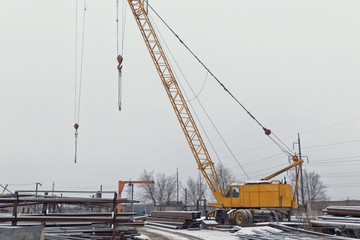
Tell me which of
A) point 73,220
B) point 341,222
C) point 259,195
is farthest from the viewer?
point 259,195

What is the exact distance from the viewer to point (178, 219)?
25.7m

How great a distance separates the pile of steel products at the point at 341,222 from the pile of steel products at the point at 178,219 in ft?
29.8

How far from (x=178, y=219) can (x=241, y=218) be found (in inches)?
180

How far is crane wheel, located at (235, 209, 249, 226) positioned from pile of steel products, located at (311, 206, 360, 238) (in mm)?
6370

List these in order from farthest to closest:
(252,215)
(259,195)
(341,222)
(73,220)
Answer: (259,195)
(252,215)
(341,222)
(73,220)

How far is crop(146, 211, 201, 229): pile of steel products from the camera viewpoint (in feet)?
81.3

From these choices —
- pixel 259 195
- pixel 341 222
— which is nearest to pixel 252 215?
pixel 259 195

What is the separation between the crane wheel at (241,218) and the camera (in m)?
24.5

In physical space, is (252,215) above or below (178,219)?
above

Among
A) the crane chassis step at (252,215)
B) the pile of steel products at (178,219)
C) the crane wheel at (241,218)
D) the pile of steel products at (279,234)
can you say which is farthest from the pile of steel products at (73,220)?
the crane chassis step at (252,215)

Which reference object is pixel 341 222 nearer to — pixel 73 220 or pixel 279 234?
pixel 279 234

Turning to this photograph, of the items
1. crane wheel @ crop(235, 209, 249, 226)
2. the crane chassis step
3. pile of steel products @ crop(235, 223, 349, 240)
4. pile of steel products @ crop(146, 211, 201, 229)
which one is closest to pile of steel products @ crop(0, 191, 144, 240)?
pile of steel products @ crop(235, 223, 349, 240)

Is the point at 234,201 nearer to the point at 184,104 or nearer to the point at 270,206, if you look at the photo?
the point at 270,206

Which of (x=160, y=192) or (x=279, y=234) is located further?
(x=160, y=192)
